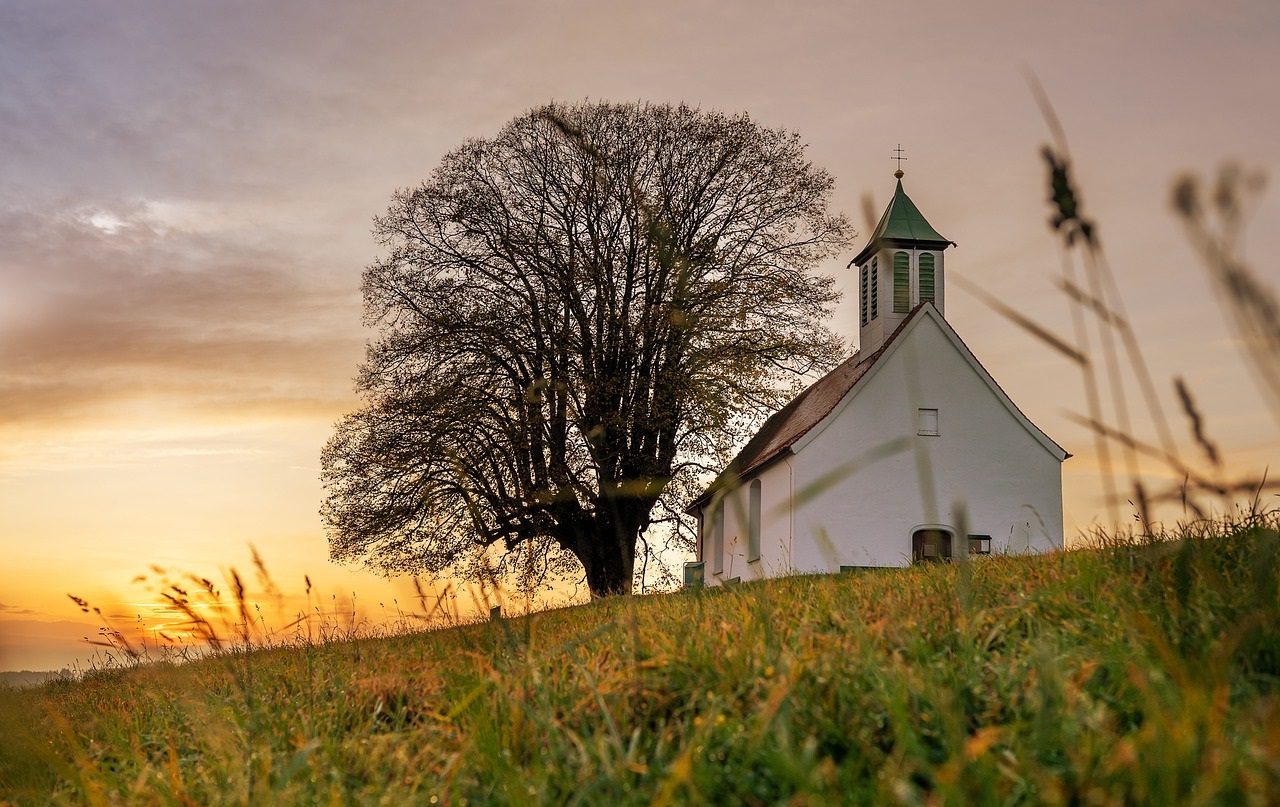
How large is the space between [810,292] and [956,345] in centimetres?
364

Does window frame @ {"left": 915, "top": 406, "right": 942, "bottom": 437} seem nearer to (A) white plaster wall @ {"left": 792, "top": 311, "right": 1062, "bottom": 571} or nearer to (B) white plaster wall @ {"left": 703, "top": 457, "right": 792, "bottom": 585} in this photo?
(A) white plaster wall @ {"left": 792, "top": 311, "right": 1062, "bottom": 571}

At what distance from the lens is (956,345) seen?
2397cm

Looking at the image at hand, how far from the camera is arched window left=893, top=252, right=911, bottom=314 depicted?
26422mm

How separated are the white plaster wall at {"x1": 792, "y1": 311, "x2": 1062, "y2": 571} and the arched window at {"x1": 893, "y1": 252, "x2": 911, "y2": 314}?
8.32ft

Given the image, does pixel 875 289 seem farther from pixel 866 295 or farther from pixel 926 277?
pixel 926 277

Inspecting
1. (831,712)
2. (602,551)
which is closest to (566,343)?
(602,551)

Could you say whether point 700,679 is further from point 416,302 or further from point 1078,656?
point 416,302

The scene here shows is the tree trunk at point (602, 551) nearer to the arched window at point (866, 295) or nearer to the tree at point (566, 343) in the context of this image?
the tree at point (566, 343)

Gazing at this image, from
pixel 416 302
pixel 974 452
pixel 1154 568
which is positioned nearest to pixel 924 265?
pixel 974 452

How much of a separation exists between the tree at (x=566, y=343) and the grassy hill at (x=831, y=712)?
16.7 metres

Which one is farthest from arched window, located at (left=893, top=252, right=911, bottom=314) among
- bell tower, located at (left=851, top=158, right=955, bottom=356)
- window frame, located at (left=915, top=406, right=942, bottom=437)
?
window frame, located at (left=915, top=406, right=942, bottom=437)

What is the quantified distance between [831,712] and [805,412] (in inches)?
904

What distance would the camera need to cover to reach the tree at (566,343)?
914 inches

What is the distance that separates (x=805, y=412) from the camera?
26234 mm
